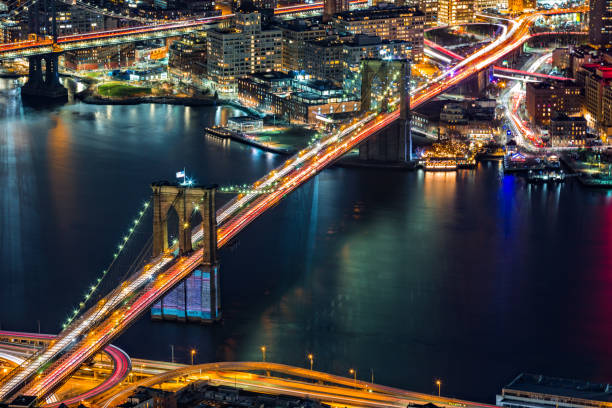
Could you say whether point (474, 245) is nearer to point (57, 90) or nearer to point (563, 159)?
point (563, 159)

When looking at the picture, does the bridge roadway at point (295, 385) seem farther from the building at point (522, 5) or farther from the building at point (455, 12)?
the building at point (522, 5)

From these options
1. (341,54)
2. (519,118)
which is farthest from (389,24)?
(519,118)

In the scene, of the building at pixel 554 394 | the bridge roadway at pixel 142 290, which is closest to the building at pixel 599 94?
A: the bridge roadway at pixel 142 290

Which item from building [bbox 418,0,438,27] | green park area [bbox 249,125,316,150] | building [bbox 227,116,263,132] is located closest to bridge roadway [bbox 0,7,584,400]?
green park area [bbox 249,125,316,150]

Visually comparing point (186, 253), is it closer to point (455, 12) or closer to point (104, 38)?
point (104, 38)

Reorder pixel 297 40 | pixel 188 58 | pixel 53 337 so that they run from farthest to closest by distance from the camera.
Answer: pixel 188 58, pixel 297 40, pixel 53 337

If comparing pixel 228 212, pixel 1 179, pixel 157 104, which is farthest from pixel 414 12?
pixel 228 212
